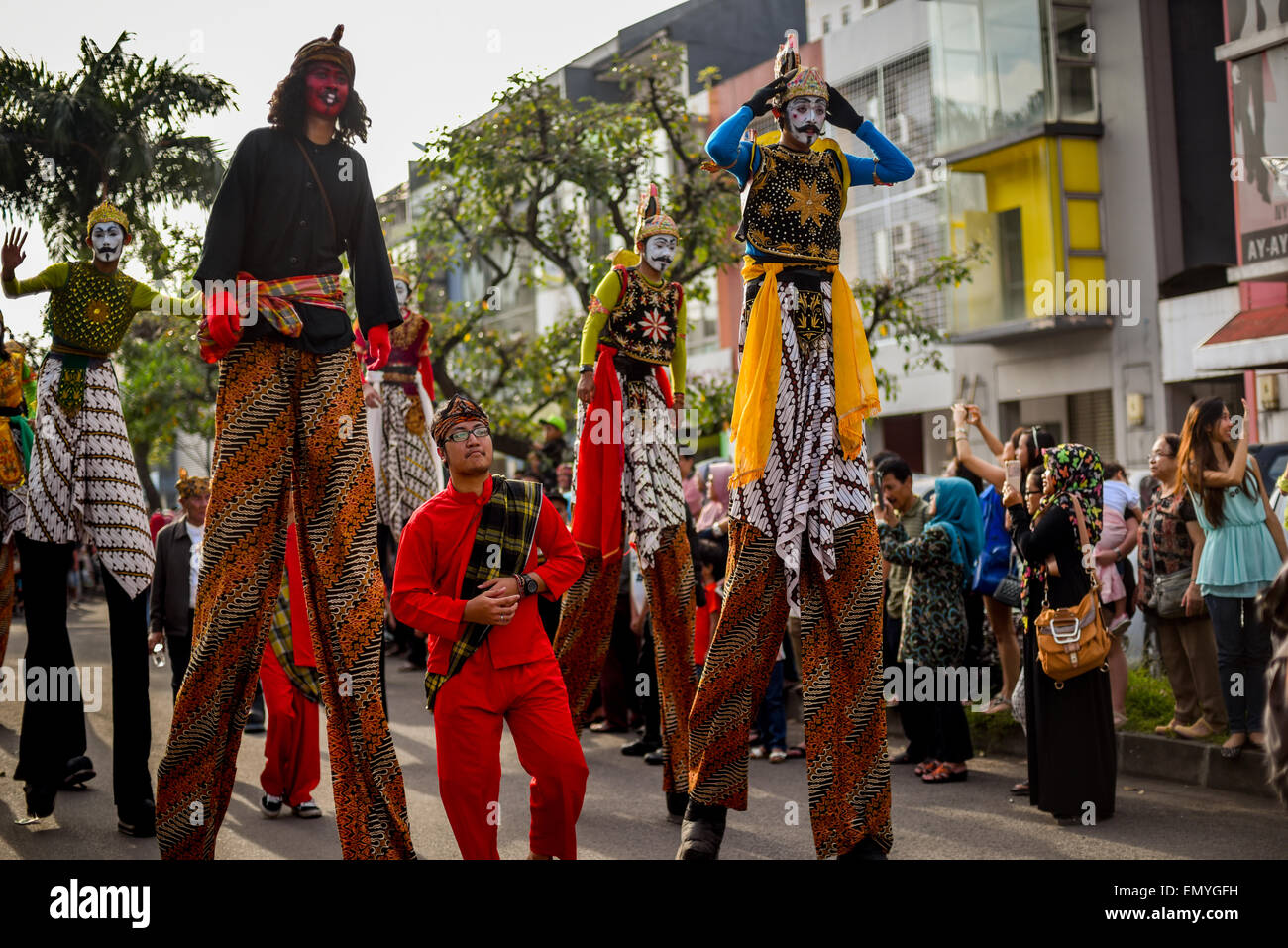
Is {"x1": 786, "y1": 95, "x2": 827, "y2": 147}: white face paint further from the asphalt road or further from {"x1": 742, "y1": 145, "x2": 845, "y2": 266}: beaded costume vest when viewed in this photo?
the asphalt road

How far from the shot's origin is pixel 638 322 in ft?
23.9

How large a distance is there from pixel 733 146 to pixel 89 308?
286cm

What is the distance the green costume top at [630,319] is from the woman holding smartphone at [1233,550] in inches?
118

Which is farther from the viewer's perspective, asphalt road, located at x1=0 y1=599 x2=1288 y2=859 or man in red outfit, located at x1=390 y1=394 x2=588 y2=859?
asphalt road, located at x1=0 y1=599 x2=1288 y2=859

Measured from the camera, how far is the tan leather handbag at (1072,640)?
6762mm

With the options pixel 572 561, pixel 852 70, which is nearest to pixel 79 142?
pixel 572 561

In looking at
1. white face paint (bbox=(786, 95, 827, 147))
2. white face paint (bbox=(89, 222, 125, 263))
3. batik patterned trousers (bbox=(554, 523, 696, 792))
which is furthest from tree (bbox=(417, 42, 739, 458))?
white face paint (bbox=(786, 95, 827, 147))

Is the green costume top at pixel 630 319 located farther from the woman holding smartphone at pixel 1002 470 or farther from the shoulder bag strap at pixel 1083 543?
the shoulder bag strap at pixel 1083 543

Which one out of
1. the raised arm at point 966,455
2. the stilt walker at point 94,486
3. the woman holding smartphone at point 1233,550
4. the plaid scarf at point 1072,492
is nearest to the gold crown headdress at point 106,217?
the stilt walker at point 94,486

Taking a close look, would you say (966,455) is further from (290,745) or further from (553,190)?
(553,190)

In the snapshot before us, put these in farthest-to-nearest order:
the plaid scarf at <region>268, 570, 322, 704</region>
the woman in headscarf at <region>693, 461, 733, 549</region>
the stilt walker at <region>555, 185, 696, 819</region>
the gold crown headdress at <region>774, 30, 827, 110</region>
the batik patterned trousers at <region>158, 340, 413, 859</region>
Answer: the woman in headscarf at <region>693, 461, 733, 549</region>
the stilt walker at <region>555, 185, 696, 819</region>
the plaid scarf at <region>268, 570, 322, 704</region>
the gold crown headdress at <region>774, 30, 827, 110</region>
the batik patterned trousers at <region>158, 340, 413, 859</region>

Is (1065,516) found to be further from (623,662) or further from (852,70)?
(852,70)

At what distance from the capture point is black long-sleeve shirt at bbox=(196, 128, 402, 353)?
484cm

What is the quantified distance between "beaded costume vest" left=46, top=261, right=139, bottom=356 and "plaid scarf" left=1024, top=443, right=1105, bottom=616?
436cm
